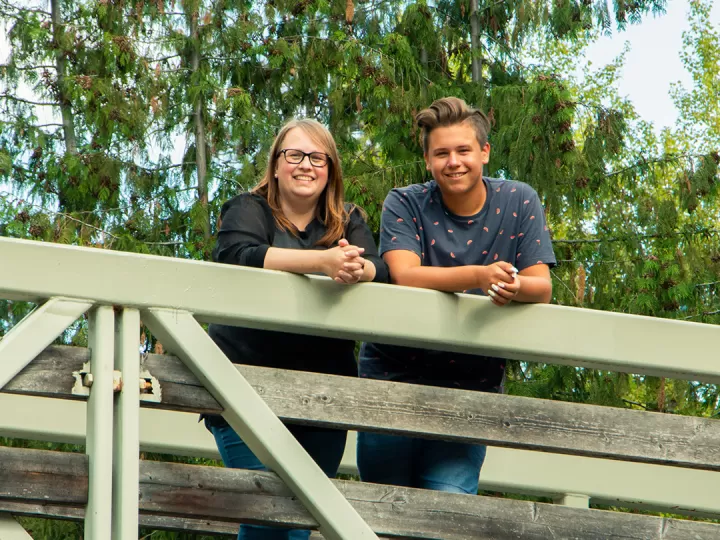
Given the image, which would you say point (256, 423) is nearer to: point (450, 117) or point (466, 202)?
point (466, 202)

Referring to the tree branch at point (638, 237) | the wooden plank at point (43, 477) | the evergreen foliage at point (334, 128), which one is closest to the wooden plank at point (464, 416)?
the wooden plank at point (43, 477)

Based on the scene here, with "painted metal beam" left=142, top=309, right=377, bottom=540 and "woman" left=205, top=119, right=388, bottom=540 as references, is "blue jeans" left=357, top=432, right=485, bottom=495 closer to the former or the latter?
"woman" left=205, top=119, right=388, bottom=540

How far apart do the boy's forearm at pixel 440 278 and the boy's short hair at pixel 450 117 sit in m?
0.50

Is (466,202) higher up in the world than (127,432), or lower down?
higher up

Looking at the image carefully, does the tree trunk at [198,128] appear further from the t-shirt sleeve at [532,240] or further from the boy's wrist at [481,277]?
the boy's wrist at [481,277]

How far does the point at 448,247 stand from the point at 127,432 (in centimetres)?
115

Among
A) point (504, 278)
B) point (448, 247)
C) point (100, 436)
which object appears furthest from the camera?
point (448, 247)

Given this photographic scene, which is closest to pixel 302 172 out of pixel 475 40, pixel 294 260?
pixel 294 260

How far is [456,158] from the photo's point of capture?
3314mm

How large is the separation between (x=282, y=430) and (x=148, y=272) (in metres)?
0.50

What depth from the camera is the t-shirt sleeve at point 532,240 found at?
323 cm

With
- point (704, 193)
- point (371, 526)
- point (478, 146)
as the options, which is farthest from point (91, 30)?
point (371, 526)

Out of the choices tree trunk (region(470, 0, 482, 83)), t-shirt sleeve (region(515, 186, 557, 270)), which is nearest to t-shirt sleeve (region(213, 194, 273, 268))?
t-shirt sleeve (region(515, 186, 557, 270))

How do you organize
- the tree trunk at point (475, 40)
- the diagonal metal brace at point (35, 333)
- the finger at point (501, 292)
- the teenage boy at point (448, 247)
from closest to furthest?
the diagonal metal brace at point (35, 333)
the finger at point (501, 292)
the teenage boy at point (448, 247)
the tree trunk at point (475, 40)
